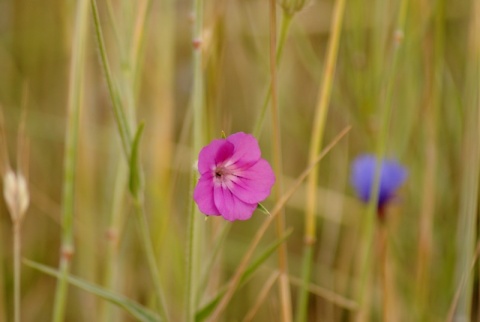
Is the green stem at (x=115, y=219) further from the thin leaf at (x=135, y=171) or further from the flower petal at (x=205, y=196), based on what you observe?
the flower petal at (x=205, y=196)

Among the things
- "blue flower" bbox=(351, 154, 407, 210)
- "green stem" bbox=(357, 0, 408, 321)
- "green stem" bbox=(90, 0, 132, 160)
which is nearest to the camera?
"green stem" bbox=(90, 0, 132, 160)

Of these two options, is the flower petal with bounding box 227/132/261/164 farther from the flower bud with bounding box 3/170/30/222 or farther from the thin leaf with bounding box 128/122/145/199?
the flower bud with bounding box 3/170/30/222

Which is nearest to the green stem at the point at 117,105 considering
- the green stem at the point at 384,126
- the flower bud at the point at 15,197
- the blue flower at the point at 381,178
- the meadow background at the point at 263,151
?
the meadow background at the point at 263,151

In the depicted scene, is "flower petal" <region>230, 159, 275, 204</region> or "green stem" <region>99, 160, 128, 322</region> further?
"green stem" <region>99, 160, 128, 322</region>

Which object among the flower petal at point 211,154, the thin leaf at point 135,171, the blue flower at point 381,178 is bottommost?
the blue flower at point 381,178

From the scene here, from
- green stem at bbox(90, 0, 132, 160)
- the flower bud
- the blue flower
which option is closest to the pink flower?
green stem at bbox(90, 0, 132, 160)

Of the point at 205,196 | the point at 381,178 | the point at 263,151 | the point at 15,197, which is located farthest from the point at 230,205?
the point at 263,151

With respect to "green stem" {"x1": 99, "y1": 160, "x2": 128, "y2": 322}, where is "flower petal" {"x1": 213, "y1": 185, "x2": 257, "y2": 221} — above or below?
above
